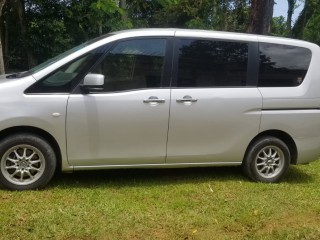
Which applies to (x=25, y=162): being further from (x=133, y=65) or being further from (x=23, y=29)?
(x=23, y=29)

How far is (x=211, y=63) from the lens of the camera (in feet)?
18.9

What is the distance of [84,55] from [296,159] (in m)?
3.11

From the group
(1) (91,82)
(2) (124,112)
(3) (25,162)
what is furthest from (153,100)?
(3) (25,162)

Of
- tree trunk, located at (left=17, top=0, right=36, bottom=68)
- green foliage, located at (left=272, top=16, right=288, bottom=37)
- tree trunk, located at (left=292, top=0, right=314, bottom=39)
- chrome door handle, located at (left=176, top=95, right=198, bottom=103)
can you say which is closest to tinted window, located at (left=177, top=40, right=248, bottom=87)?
chrome door handle, located at (left=176, top=95, right=198, bottom=103)

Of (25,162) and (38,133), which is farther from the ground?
(38,133)

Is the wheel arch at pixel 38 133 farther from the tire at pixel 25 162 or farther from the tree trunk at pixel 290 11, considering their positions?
the tree trunk at pixel 290 11

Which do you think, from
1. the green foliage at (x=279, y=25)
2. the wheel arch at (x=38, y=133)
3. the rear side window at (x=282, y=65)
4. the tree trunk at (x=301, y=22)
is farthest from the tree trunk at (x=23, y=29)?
the green foliage at (x=279, y=25)

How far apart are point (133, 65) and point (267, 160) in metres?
2.24

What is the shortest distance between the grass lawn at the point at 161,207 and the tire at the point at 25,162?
12cm

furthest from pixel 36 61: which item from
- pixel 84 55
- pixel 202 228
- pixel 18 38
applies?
pixel 202 228

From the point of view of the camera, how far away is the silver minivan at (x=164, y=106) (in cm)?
508

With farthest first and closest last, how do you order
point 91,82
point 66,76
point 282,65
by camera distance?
point 282,65
point 66,76
point 91,82

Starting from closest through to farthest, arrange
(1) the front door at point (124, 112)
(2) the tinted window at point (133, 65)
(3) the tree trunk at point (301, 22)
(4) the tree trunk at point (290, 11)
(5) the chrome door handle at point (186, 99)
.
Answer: (1) the front door at point (124, 112)
(2) the tinted window at point (133, 65)
(5) the chrome door handle at point (186, 99)
(3) the tree trunk at point (301, 22)
(4) the tree trunk at point (290, 11)

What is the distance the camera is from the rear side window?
5.95 meters
